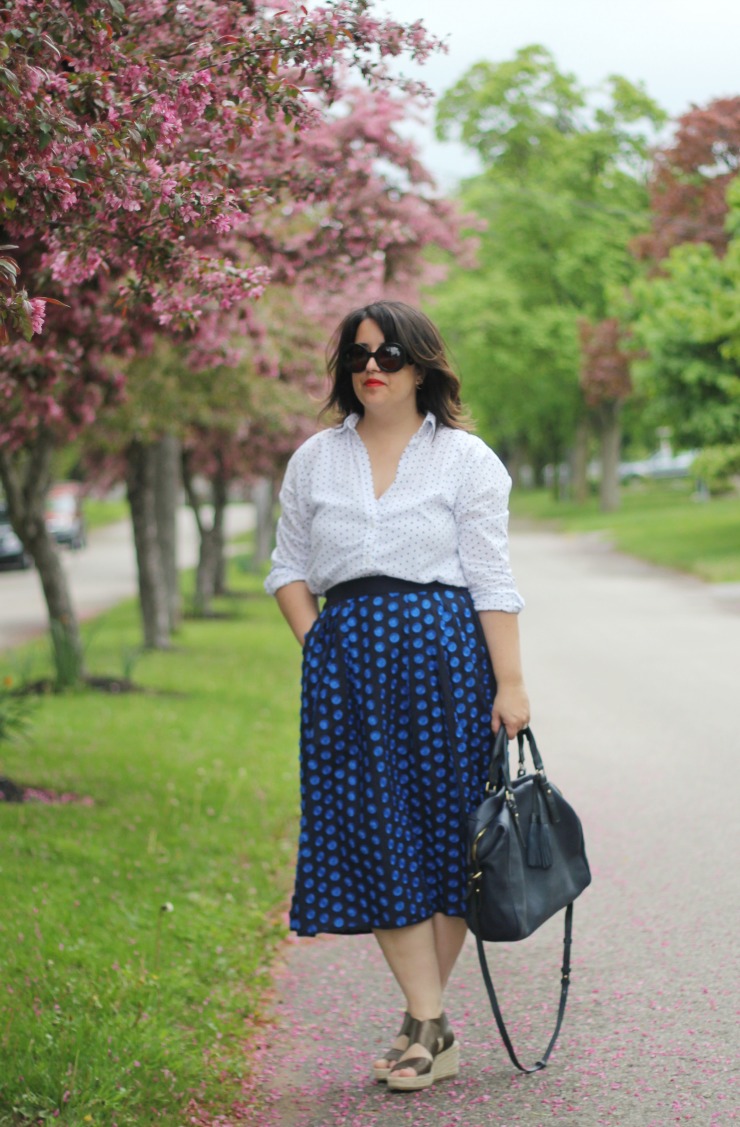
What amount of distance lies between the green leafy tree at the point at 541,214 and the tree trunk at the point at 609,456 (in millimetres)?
317

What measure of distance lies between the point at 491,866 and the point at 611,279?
41.9 m

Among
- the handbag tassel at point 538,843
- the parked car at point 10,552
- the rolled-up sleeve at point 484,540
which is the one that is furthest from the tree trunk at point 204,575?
the handbag tassel at point 538,843

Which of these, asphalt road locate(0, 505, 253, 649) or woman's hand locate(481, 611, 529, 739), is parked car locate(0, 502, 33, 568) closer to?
asphalt road locate(0, 505, 253, 649)

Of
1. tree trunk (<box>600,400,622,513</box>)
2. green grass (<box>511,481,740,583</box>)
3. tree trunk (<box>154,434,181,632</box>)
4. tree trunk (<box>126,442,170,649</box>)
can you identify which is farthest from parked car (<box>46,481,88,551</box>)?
tree trunk (<box>126,442,170,649</box>)

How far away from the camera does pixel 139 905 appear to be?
17.7ft

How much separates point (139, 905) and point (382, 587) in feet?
6.87

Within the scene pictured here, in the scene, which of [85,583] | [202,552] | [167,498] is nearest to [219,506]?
[202,552]

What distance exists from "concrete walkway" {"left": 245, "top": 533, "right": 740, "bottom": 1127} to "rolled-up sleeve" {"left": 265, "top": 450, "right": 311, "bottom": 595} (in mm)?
1386

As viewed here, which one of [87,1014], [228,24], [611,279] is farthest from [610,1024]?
[611,279]

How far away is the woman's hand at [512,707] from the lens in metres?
3.88

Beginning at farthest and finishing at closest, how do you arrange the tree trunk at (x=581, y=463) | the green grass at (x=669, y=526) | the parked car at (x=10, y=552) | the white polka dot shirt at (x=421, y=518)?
the tree trunk at (x=581, y=463), the parked car at (x=10, y=552), the green grass at (x=669, y=526), the white polka dot shirt at (x=421, y=518)

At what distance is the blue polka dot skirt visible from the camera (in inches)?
153

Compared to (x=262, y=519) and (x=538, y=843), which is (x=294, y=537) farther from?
(x=262, y=519)

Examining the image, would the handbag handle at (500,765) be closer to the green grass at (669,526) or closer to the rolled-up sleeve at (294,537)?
the rolled-up sleeve at (294,537)
